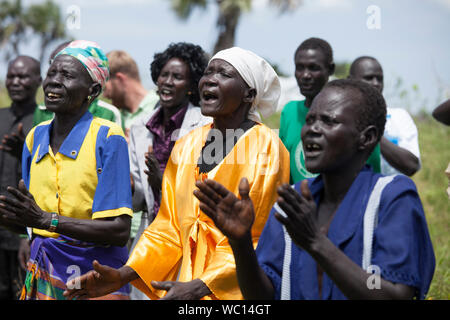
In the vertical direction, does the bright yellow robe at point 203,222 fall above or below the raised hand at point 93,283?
above

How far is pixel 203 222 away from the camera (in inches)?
120

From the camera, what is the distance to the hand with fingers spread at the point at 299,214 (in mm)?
1940

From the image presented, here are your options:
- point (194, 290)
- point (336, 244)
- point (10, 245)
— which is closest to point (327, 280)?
point (336, 244)

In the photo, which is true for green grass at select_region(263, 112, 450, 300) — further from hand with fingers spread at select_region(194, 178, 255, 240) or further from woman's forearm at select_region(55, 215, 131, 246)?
hand with fingers spread at select_region(194, 178, 255, 240)

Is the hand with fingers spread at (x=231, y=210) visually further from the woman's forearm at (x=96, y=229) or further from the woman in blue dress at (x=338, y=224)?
the woman's forearm at (x=96, y=229)

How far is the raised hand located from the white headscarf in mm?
1238

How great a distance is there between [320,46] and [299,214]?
2.77 meters

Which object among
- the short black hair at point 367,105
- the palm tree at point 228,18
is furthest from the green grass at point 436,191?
the palm tree at point 228,18

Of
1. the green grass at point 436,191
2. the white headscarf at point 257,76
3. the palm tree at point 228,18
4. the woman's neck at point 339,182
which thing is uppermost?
the palm tree at point 228,18

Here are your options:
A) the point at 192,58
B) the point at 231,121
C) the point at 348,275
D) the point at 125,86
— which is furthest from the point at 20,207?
the point at 125,86

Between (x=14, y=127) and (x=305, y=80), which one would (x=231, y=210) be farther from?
(x=14, y=127)

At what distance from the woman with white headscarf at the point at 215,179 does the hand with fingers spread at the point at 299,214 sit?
33.1 inches

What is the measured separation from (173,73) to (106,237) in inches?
65.9

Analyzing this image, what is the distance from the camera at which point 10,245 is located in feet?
16.4
